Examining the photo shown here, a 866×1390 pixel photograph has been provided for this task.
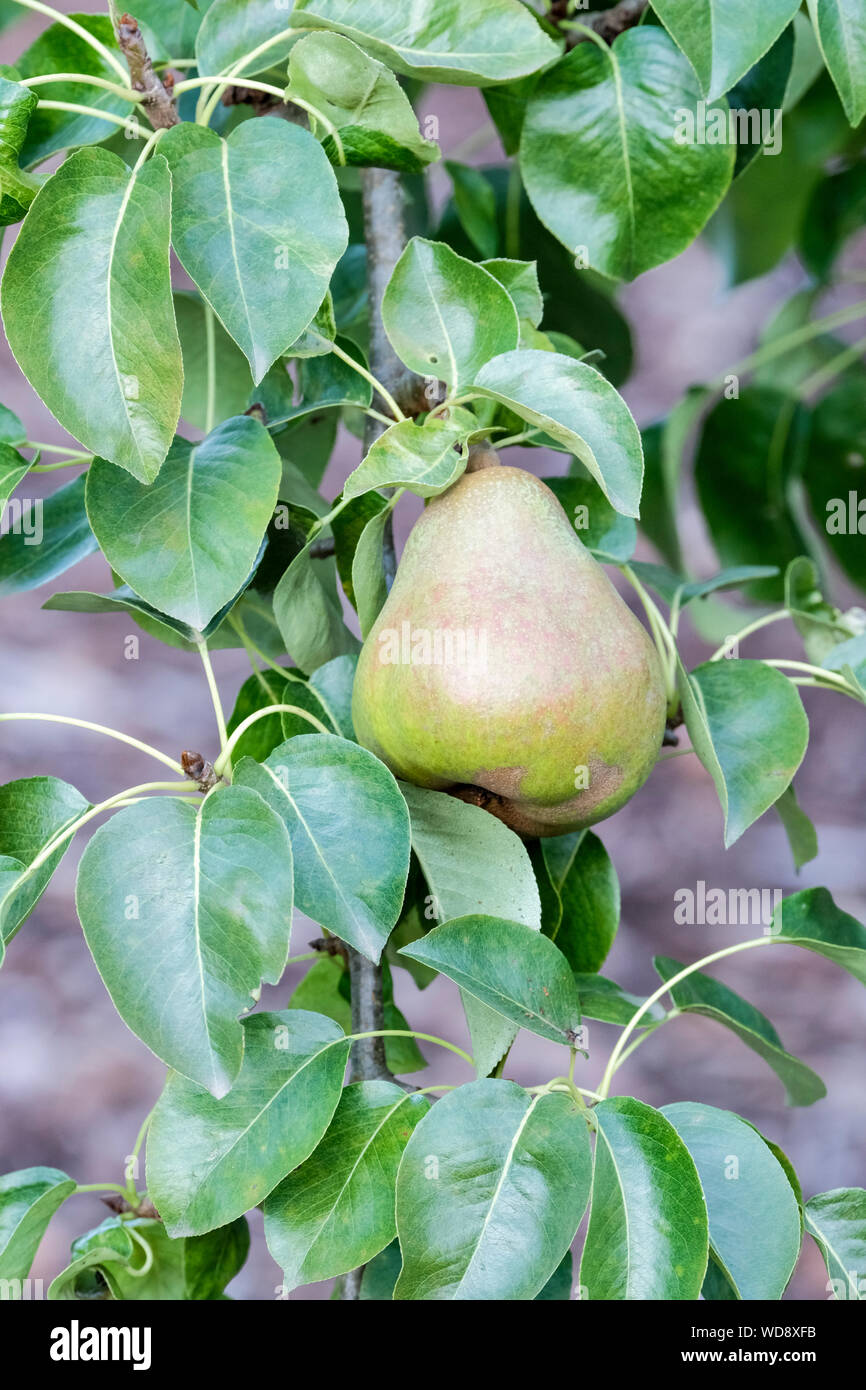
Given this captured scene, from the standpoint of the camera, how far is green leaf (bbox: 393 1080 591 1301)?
0.40 metres

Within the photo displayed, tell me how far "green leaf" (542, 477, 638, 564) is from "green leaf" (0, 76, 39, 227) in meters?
0.25

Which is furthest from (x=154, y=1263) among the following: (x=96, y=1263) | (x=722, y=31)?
(x=722, y=31)

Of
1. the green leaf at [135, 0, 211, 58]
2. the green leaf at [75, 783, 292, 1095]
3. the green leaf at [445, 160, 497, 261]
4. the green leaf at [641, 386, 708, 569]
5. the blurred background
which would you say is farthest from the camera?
the blurred background

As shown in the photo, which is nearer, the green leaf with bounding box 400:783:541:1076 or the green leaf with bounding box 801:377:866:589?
the green leaf with bounding box 400:783:541:1076

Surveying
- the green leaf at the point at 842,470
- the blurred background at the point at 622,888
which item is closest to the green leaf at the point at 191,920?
the green leaf at the point at 842,470

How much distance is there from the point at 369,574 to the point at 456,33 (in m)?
0.19

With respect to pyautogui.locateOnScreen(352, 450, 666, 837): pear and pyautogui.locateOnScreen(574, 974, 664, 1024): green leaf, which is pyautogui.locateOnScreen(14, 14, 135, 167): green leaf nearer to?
pyautogui.locateOnScreen(352, 450, 666, 837): pear

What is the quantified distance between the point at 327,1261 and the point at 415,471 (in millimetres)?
268

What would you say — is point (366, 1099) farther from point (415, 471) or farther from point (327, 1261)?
point (415, 471)

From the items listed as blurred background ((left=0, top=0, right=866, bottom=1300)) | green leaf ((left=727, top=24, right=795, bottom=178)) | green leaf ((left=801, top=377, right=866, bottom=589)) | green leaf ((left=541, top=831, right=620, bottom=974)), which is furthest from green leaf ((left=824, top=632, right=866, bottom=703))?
blurred background ((left=0, top=0, right=866, bottom=1300))

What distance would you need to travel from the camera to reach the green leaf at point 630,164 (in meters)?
0.54

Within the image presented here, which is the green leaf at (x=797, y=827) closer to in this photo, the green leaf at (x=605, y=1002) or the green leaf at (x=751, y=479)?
the green leaf at (x=605, y=1002)
